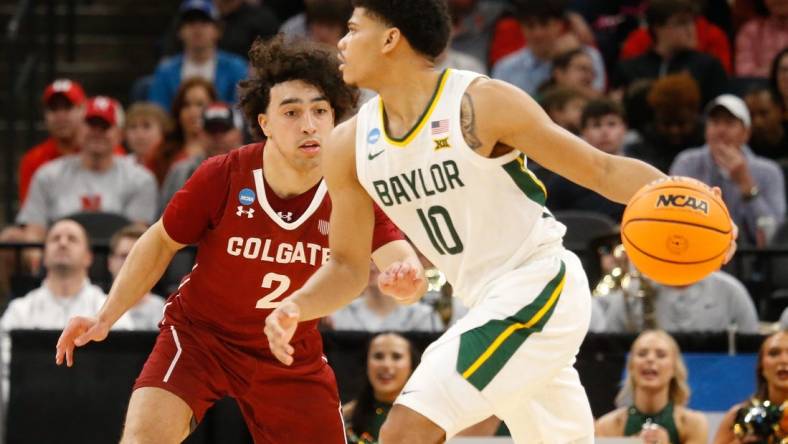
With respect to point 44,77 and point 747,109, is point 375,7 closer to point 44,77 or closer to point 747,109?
point 747,109

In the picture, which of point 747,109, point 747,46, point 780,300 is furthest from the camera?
point 747,46

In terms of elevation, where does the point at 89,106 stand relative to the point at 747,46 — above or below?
below

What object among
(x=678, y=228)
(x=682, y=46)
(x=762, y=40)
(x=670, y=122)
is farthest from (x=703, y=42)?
(x=678, y=228)

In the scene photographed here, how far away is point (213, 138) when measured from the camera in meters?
10.3

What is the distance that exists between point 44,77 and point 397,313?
5779 millimetres

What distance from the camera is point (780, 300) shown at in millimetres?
8977

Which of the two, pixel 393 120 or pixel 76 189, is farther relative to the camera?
pixel 76 189

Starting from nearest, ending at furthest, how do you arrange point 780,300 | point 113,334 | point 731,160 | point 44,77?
point 113,334, point 780,300, point 731,160, point 44,77

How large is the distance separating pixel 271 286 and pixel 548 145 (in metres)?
1.59

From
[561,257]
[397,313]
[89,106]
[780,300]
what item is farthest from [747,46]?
[561,257]

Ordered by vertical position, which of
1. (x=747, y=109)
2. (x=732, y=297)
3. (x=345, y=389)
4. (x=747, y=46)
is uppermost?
(x=747, y=46)

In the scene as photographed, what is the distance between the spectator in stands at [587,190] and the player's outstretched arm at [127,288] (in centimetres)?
461

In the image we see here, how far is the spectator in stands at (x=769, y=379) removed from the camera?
7598 mm

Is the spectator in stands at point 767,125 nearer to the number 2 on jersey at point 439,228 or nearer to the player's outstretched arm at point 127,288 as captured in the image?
the player's outstretched arm at point 127,288
